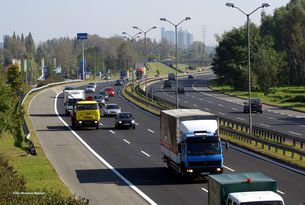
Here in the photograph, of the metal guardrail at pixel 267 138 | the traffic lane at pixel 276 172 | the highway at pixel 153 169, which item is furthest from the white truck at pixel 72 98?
the traffic lane at pixel 276 172

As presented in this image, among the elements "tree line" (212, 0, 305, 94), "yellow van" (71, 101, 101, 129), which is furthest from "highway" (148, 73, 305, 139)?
"yellow van" (71, 101, 101, 129)

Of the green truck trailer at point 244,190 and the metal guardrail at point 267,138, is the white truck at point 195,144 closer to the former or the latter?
the metal guardrail at point 267,138

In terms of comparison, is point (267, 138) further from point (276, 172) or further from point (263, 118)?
point (263, 118)

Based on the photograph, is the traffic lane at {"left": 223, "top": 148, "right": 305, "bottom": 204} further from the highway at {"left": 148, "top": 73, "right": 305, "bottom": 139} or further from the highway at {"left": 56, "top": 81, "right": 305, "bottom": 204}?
the highway at {"left": 148, "top": 73, "right": 305, "bottom": 139}

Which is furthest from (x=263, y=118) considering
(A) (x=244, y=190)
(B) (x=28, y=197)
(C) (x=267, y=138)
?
(B) (x=28, y=197)

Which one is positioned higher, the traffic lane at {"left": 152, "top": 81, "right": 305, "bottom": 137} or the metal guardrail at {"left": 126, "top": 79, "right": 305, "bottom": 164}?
the metal guardrail at {"left": 126, "top": 79, "right": 305, "bottom": 164}

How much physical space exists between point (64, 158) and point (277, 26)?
120m

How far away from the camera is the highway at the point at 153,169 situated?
1114 inches

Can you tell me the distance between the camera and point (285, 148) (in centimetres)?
3744

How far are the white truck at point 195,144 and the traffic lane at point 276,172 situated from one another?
117 inches

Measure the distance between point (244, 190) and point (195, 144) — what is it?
432 inches

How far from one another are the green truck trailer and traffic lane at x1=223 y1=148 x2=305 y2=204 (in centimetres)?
592

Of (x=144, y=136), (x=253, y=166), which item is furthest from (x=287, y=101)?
(x=253, y=166)

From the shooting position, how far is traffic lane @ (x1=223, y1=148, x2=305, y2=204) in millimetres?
27372
